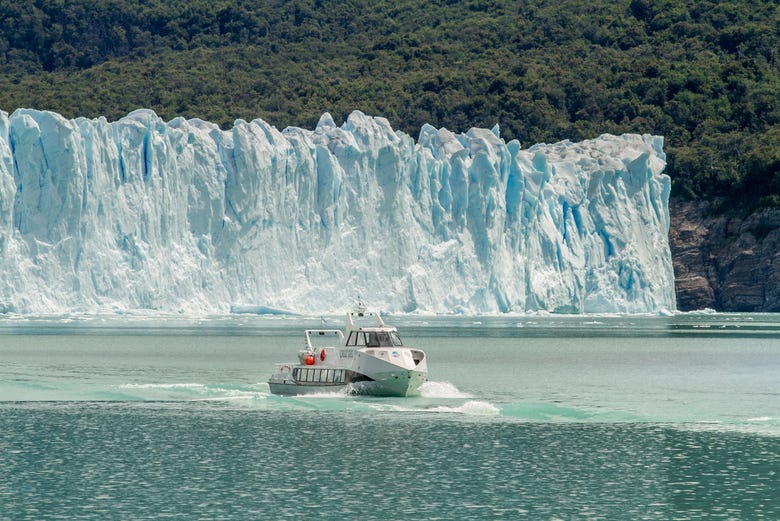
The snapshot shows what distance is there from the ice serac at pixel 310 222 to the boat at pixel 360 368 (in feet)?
83.8

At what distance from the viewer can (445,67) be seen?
9981cm

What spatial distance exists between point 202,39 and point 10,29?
571 inches

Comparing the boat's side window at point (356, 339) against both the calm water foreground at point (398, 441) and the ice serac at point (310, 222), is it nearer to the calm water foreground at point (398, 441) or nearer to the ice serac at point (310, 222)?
the calm water foreground at point (398, 441)

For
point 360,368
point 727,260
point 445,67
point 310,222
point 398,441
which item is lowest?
point 398,441

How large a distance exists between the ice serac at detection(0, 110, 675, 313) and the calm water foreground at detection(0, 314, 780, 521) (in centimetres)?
1451

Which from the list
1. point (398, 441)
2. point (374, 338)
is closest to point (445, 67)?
point (374, 338)

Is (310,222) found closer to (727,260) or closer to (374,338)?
(727,260)

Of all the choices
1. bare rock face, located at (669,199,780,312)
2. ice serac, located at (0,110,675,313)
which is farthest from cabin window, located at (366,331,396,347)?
bare rock face, located at (669,199,780,312)

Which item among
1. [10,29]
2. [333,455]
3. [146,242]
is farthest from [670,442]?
[10,29]

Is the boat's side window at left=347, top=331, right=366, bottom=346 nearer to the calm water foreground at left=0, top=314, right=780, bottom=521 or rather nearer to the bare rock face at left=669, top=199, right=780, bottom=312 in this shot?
the calm water foreground at left=0, top=314, right=780, bottom=521

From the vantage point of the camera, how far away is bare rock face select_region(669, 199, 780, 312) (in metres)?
73.5

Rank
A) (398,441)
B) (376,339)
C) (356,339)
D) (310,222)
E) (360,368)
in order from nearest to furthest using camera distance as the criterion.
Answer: (398,441) < (360,368) < (376,339) < (356,339) < (310,222)

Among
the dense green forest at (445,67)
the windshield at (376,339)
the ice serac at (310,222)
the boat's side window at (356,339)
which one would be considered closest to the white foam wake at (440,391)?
the windshield at (376,339)

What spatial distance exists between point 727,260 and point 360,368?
51351 millimetres
